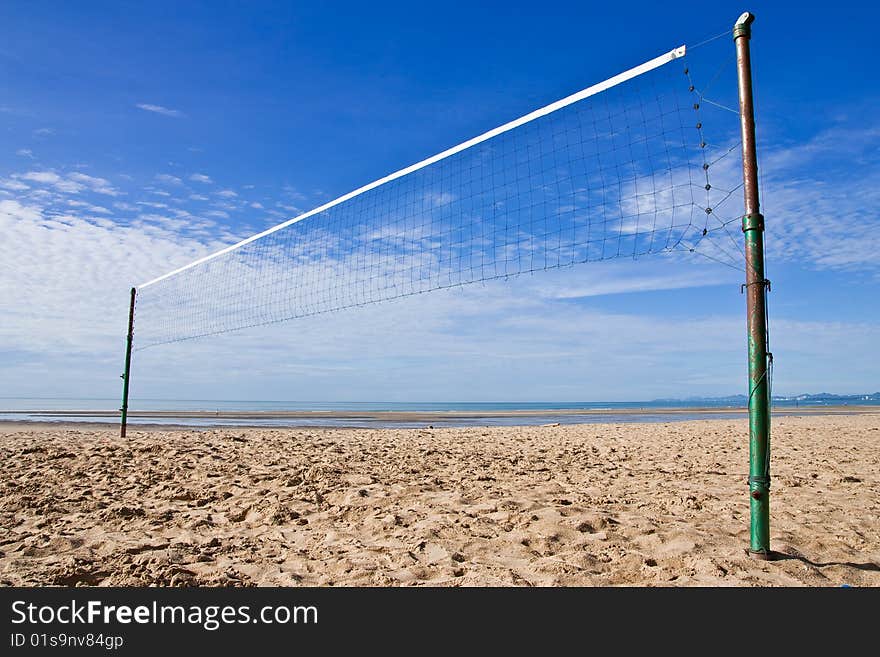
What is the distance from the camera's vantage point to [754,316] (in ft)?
10.9

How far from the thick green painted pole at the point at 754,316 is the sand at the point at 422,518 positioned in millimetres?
238

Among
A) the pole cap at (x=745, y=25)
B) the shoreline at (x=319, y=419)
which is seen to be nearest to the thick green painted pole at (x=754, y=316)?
the pole cap at (x=745, y=25)

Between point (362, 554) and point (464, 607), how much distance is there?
0.97 metres

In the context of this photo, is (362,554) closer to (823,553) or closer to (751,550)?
(751,550)

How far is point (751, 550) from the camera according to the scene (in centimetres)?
332

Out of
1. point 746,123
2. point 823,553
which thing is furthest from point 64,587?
point 746,123

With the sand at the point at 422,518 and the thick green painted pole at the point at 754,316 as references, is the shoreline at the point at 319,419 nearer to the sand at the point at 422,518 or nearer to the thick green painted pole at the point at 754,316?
the sand at the point at 422,518

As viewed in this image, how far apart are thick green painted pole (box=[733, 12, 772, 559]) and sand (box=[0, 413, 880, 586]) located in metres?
0.24

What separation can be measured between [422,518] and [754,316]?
2.54m

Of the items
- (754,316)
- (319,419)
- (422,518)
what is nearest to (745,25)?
(754,316)

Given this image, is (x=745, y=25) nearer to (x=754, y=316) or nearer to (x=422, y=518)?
(x=754, y=316)

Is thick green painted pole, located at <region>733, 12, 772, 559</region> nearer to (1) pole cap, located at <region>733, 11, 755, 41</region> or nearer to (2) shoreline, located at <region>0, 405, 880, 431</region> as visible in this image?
(1) pole cap, located at <region>733, 11, 755, 41</region>

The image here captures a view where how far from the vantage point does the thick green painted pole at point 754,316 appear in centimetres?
324

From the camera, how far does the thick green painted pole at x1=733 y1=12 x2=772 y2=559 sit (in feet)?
Answer: 10.6
